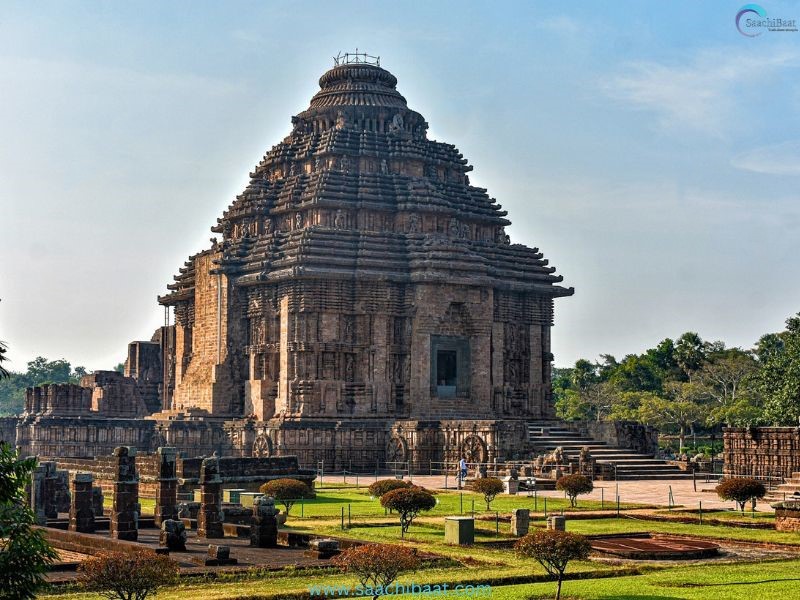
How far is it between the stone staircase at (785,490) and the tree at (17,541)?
28.2 m

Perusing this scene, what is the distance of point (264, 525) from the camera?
27.3 meters

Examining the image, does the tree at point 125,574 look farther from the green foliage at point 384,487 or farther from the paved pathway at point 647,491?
the paved pathway at point 647,491

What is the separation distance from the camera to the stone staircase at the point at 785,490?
39409mm

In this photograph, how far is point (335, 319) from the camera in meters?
59.0

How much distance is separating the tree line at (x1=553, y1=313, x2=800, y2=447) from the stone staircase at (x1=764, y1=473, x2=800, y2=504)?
101 ft

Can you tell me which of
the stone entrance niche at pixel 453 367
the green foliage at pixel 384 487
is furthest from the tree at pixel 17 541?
the stone entrance niche at pixel 453 367

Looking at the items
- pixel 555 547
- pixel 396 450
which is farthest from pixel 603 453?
pixel 555 547

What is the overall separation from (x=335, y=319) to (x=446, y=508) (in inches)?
920

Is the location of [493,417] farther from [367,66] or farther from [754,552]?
[754,552]

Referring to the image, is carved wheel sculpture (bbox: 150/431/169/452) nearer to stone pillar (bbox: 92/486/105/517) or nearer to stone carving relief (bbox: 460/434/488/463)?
stone carving relief (bbox: 460/434/488/463)

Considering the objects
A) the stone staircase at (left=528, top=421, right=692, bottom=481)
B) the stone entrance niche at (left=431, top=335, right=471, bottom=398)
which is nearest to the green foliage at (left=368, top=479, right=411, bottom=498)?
the stone staircase at (left=528, top=421, right=692, bottom=481)

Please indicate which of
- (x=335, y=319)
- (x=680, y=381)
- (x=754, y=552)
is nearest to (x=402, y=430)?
(x=335, y=319)

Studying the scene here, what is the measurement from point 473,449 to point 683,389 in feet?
122

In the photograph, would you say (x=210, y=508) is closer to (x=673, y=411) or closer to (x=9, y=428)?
(x=9, y=428)
